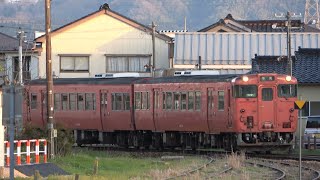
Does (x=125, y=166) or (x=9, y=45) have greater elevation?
(x=9, y=45)

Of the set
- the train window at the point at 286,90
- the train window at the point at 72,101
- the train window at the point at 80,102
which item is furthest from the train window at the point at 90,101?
the train window at the point at 286,90

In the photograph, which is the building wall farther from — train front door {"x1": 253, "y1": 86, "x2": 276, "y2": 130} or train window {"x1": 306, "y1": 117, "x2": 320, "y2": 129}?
train front door {"x1": 253, "y1": 86, "x2": 276, "y2": 130}

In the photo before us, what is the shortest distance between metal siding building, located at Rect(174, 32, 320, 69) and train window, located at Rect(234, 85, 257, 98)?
2647 centimetres

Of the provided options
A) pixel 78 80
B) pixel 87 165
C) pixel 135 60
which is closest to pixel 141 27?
pixel 135 60

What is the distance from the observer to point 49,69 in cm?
3006

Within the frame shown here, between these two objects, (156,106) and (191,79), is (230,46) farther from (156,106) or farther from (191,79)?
(191,79)

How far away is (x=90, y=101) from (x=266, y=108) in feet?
28.6

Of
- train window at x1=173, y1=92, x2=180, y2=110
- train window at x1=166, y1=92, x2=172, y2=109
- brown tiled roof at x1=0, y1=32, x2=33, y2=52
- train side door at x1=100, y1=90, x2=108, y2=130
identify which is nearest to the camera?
train window at x1=173, y1=92, x2=180, y2=110

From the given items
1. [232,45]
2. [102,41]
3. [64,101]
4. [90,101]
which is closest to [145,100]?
[90,101]

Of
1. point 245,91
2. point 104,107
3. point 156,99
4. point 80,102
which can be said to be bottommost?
point 104,107

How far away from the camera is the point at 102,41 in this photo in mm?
63062

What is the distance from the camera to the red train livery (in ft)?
106

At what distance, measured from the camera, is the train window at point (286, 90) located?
108ft

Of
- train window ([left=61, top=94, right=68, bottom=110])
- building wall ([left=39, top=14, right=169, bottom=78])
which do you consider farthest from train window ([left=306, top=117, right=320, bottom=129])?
building wall ([left=39, top=14, right=169, bottom=78])
